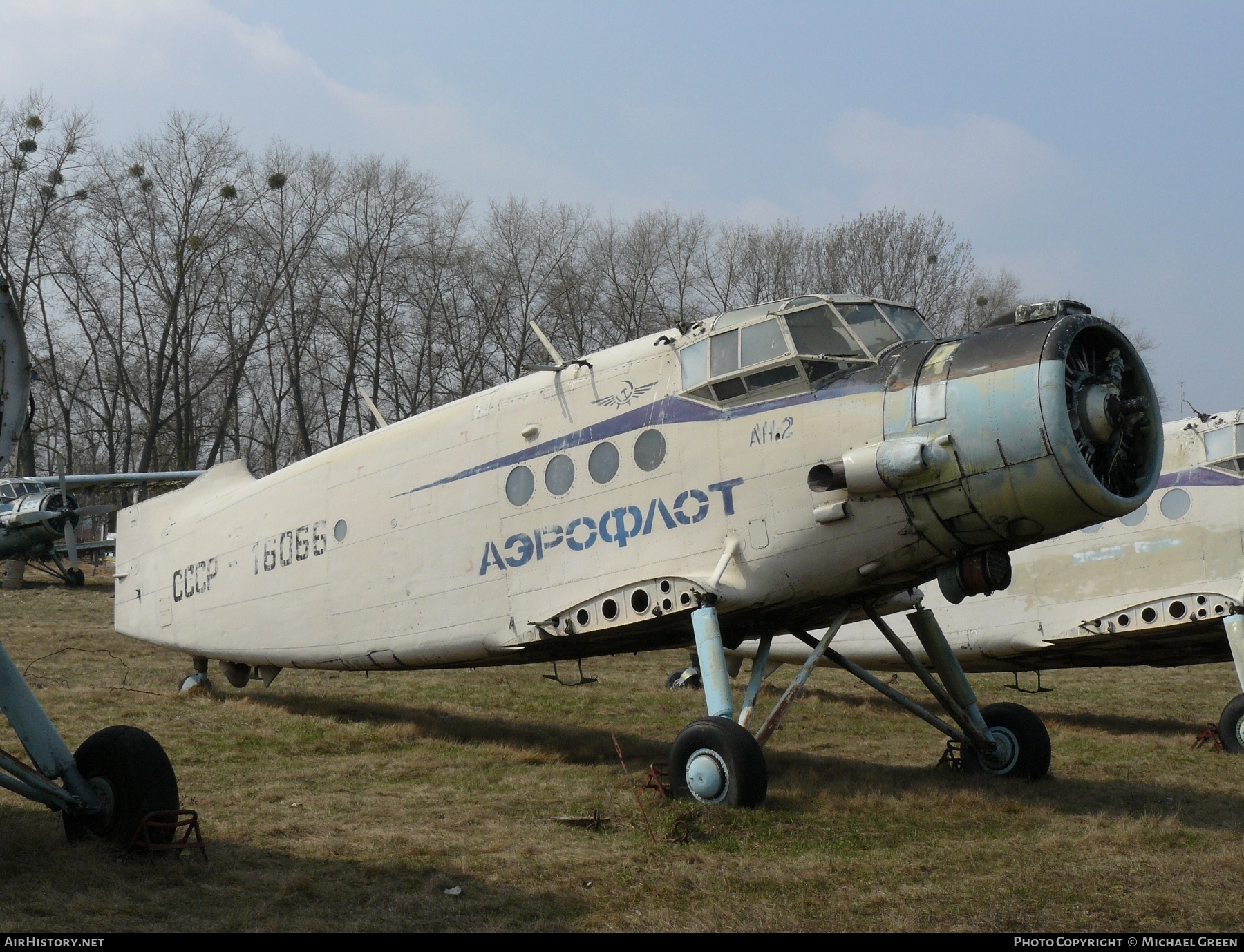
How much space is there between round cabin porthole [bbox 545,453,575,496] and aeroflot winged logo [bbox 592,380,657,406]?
62 cm

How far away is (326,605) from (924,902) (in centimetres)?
771

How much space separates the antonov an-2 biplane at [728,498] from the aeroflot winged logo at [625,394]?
0.08ft

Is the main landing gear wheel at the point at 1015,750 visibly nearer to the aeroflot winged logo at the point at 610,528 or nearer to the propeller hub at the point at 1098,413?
the propeller hub at the point at 1098,413

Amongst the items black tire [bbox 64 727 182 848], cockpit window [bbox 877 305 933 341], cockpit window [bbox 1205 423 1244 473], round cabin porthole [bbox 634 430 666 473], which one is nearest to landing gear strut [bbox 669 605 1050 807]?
round cabin porthole [bbox 634 430 666 473]

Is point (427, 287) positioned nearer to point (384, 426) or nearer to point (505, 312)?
point (505, 312)

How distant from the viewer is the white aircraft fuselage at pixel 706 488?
26.3ft

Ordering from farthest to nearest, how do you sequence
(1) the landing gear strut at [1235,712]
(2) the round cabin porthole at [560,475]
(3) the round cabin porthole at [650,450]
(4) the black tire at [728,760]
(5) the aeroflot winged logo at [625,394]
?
(1) the landing gear strut at [1235,712]
(2) the round cabin porthole at [560,475]
(5) the aeroflot winged logo at [625,394]
(3) the round cabin porthole at [650,450]
(4) the black tire at [728,760]

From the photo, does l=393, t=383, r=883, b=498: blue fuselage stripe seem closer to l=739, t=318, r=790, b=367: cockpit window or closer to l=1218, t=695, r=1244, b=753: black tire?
l=739, t=318, r=790, b=367: cockpit window

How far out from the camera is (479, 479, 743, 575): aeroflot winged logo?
9.23m

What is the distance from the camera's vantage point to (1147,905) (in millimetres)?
6070

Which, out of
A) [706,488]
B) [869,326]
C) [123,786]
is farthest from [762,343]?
[123,786]

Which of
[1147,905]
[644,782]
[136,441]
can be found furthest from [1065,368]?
[136,441]

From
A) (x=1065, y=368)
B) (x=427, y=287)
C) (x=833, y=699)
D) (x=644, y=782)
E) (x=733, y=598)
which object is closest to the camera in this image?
(x=1065, y=368)

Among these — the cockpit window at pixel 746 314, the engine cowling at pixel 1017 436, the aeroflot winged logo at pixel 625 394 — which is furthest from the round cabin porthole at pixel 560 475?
the engine cowling at pixel 1017 436
